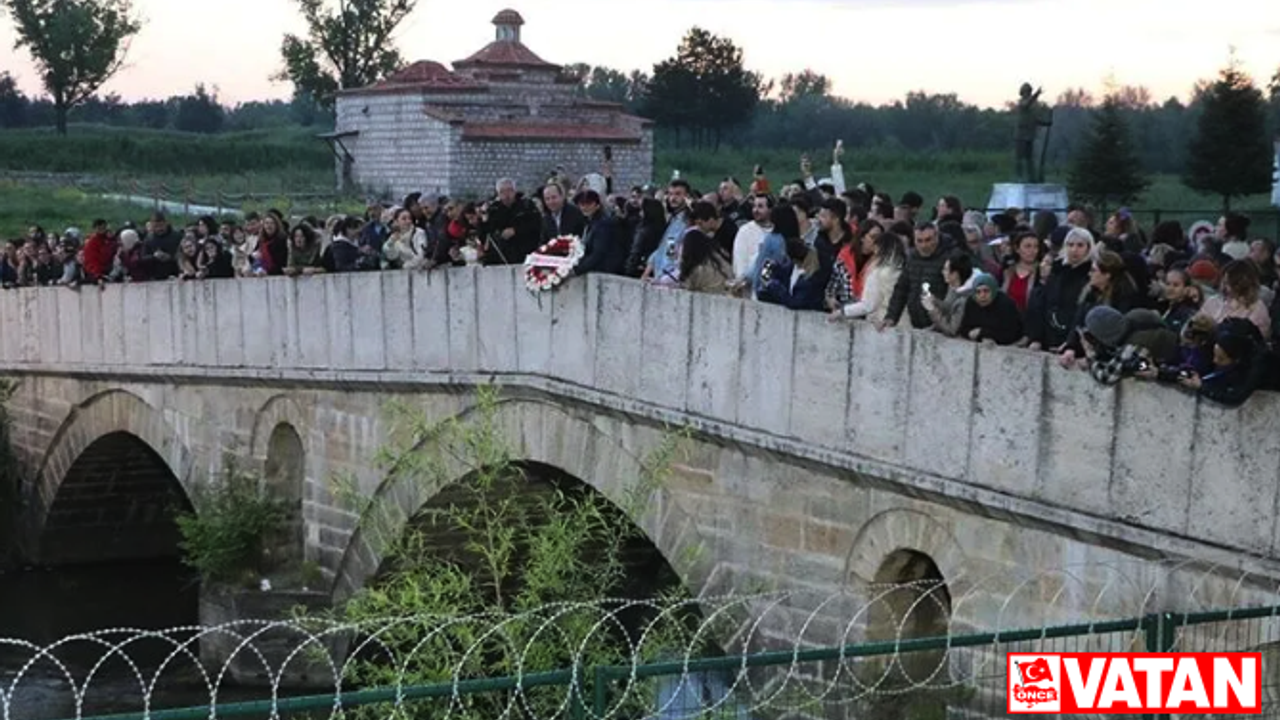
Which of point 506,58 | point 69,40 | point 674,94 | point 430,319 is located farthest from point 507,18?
point 430,319

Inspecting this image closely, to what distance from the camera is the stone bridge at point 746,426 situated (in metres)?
9.02

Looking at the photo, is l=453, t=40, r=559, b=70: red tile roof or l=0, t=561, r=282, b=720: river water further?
l=453, t=40, r=559, b=70: red tile roof

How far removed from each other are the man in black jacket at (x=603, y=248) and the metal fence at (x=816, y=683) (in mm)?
2795

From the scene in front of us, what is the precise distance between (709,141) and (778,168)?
18.1 m

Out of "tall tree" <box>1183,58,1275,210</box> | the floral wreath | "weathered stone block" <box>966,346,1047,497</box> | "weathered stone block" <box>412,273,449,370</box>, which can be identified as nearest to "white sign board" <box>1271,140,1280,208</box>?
"tall tree" <box>1183,58,1275,210</box>

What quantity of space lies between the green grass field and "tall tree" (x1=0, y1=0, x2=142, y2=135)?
3.90 m

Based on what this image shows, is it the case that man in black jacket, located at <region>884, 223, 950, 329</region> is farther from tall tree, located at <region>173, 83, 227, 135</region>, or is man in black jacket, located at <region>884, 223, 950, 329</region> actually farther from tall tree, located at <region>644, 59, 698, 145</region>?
tall tree, located at <region>173, 83, 227, 135</region>

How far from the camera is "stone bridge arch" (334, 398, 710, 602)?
491 inches

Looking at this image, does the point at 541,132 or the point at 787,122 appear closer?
the point at 541,132

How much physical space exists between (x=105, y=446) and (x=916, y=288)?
1412 centimetres

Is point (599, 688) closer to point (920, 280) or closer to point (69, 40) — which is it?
point (920, 280)

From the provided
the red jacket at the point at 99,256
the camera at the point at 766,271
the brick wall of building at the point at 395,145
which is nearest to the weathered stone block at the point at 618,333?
the camera at the point at 766,271

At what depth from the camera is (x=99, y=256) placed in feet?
68.3

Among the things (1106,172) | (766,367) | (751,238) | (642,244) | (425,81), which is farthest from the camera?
(425,81)
